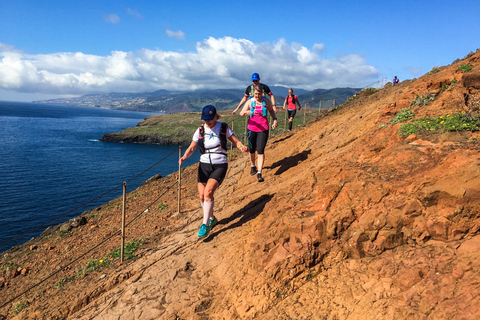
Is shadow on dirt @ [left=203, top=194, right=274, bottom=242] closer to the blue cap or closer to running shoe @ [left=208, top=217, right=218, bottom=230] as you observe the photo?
running shoe @ [left=208, top=217, right=218, bottom=230]

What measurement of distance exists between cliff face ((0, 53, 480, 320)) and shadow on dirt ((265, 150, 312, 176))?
1.99 m

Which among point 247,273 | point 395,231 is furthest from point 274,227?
point 395,231

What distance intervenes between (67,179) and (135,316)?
35959mm

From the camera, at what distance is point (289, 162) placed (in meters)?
9.45

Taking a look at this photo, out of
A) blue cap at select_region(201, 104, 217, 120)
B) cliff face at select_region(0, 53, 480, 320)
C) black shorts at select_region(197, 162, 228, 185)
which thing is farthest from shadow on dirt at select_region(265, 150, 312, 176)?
blue cap at select_region(201, 104, 217, 120)

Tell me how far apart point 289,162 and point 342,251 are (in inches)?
209

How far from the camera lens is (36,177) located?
1391 inches

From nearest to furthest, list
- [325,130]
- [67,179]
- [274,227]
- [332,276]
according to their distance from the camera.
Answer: [332,276]
[274,227]
[325,130]
[67,179]

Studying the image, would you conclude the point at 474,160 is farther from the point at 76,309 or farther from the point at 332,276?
the point at 76,309

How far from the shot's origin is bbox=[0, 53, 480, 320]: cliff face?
3.49 metres

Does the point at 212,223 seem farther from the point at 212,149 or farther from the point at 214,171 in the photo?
the point at 212,149

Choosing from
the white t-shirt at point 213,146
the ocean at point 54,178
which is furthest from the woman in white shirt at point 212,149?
the ocean at point 54,178

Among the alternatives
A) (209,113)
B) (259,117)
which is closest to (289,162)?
(259,117)

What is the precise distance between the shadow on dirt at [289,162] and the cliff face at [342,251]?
1.99m
